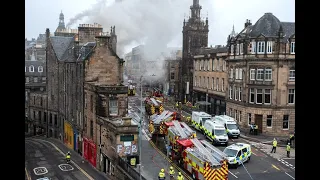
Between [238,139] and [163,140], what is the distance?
314 inches

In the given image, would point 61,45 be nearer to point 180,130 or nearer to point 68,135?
point 68,135

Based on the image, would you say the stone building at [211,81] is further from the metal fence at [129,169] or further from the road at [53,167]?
the metal fence at [129,169]

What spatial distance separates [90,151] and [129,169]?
10398mm

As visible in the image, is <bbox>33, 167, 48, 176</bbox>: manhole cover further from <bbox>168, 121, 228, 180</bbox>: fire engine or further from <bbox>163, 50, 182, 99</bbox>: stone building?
<bbox>163, 50, 182, 99</bbox>: stone building

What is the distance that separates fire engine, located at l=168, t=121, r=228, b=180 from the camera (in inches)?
901

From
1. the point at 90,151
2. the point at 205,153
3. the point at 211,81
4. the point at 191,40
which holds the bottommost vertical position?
the point at 90,151

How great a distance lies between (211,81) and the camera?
6109 centimetres

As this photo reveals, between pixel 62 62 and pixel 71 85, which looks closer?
pixel 71 85

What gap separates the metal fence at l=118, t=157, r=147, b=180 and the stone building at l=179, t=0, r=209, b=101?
164 feet

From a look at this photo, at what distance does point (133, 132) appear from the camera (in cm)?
2962

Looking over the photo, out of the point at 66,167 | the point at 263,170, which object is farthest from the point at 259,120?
the point at 66,167
